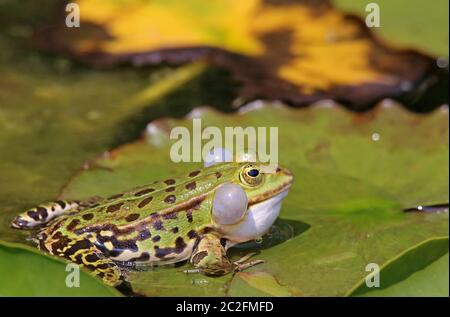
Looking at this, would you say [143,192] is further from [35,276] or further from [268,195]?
[35,276]

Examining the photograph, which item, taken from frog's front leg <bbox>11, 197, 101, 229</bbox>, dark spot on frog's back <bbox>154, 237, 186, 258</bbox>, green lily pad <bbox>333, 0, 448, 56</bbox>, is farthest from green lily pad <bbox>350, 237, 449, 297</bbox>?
green lily pad <bbox>333, 0, 448, 56</bbox>

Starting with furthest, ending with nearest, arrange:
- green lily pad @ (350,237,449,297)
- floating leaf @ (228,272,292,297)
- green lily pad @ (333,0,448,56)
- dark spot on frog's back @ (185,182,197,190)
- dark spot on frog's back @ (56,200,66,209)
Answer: green lily pad @ (333,0,448,56) → dark spot on frog's back @ (56,200,66,209) → dark spot on frog's back @ (185,182,197,190) → floating leaf @ (228,272,292,297) → green lily pad @ (350,237,449,297)

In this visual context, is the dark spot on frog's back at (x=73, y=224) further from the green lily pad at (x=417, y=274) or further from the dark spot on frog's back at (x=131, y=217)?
the green lily pad at (x=417, y=274)

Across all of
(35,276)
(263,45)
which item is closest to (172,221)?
(35,276)

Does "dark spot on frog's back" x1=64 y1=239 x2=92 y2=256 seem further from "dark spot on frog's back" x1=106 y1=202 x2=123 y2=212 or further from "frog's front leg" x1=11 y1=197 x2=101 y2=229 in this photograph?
"frog's front leg" x1=11 y1=197 x2=101 y2=229

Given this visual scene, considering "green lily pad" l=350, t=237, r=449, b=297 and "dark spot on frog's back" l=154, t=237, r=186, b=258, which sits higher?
"dark spot on frog's back" l=154, t=237, r=186, b=258

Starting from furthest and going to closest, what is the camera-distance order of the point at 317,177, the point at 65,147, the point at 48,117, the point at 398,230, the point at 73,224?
the point at 48,117
the point at 65,147
the point at 317,177
the point at 398,230
the point at 73,224

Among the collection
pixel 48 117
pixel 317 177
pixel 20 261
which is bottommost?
pixel 20 261
